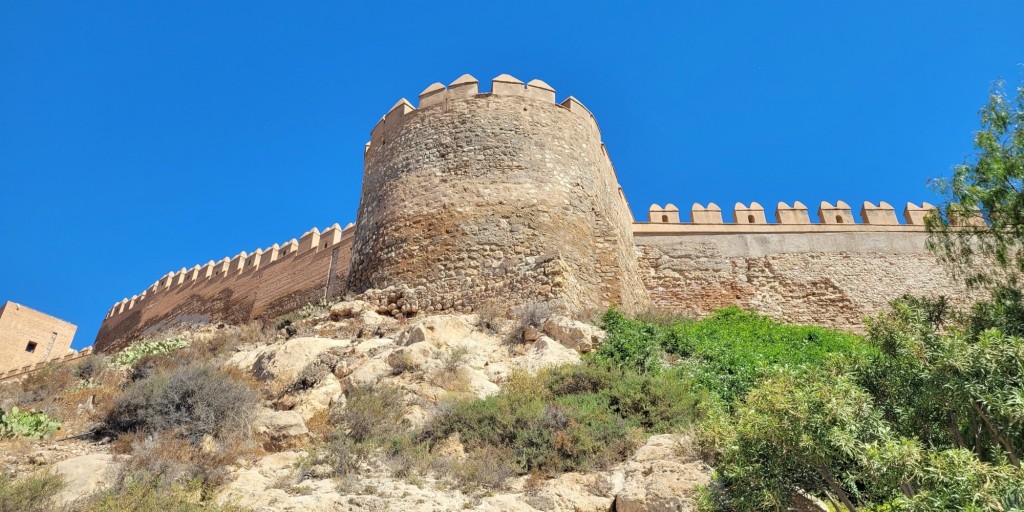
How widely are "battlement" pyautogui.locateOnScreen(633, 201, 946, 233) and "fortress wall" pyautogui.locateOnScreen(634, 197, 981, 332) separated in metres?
0.04

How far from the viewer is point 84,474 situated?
21.6ft

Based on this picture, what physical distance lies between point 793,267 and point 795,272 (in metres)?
0.15

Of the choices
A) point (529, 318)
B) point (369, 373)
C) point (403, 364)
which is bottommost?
point (369, 373)

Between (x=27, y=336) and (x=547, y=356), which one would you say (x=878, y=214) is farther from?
(x=27, y=336)

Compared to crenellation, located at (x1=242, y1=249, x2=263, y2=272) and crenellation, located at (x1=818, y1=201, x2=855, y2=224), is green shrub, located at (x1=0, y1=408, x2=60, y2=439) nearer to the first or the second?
crenellation, located at (x1=242, y1=249, x2=263, y2=272)

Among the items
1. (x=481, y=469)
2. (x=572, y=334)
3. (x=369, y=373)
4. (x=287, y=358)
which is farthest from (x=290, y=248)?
(x=481, y=469)

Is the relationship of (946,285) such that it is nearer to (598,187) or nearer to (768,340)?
(768,340)

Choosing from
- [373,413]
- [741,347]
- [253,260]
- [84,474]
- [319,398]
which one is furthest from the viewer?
[253,260]

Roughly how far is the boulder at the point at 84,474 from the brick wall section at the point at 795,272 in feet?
41.0

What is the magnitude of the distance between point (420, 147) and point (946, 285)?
43.6 feet

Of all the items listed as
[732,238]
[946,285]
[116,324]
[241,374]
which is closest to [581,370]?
[241,374]

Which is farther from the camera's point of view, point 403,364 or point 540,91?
point 540,91

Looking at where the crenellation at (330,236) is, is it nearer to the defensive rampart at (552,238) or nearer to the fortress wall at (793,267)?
the defensive rampart at (552,238)

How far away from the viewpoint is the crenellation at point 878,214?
1888 cm
